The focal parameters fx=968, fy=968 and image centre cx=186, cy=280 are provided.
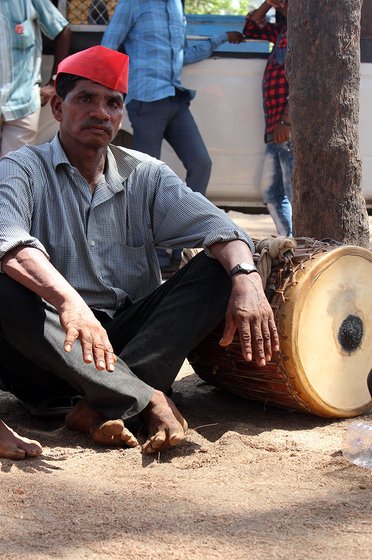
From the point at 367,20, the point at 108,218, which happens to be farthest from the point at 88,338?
the point at 367,20

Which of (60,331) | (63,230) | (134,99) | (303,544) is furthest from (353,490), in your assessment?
(134,99)

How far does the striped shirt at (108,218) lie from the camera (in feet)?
10.9

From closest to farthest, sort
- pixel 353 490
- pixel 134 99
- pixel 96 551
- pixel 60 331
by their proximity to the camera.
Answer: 1. pixel 96 551
2. pixel 353 490
3. pixel 60 331
4. pixel 134 99

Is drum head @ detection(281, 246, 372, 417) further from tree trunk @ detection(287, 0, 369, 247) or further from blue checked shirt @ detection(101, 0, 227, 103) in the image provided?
blue checked shirt @ detection(101, 0, 227, 103)

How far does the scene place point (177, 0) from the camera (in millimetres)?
6082

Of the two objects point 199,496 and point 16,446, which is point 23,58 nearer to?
point 16,446

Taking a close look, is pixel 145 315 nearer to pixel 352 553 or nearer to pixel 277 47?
pixel 352 553

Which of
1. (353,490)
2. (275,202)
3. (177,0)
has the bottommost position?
(275,202)

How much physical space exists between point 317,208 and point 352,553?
2.20 m

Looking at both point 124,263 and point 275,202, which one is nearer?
point 124,263

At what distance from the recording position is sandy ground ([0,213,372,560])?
7.53 feet

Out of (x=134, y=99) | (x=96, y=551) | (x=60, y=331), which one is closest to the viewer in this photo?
(x=96, y=551)

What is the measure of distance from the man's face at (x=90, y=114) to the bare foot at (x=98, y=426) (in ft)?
3.04

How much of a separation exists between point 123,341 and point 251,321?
1.86ft
